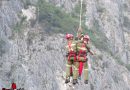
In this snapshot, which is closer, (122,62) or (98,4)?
(122,62)

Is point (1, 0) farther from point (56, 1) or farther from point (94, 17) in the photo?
point (94, 17)

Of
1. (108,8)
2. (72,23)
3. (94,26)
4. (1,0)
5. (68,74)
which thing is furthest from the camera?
(108,8)

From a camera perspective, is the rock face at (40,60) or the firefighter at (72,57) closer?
the firefighter at (72,57)

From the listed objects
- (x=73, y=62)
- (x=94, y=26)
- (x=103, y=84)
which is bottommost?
(x=103, y=84)

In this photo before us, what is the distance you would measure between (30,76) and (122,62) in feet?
55.4

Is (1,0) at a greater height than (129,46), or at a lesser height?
greater

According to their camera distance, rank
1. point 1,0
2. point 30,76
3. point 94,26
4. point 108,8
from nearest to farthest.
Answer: point 30,76 → point 1,0 → point 94,26 → point 108,8

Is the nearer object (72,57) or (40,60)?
(72,57)

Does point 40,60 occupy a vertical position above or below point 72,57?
below

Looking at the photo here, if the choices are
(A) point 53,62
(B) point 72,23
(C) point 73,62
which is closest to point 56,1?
(B) point 72,23

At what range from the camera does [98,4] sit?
6650 centimetres

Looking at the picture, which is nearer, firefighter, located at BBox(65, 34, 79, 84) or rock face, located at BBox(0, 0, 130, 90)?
firefighter, located at BBox(65, 34, 79, 84)

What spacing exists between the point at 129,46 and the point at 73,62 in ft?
168

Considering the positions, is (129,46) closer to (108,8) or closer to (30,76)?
(108,8)
